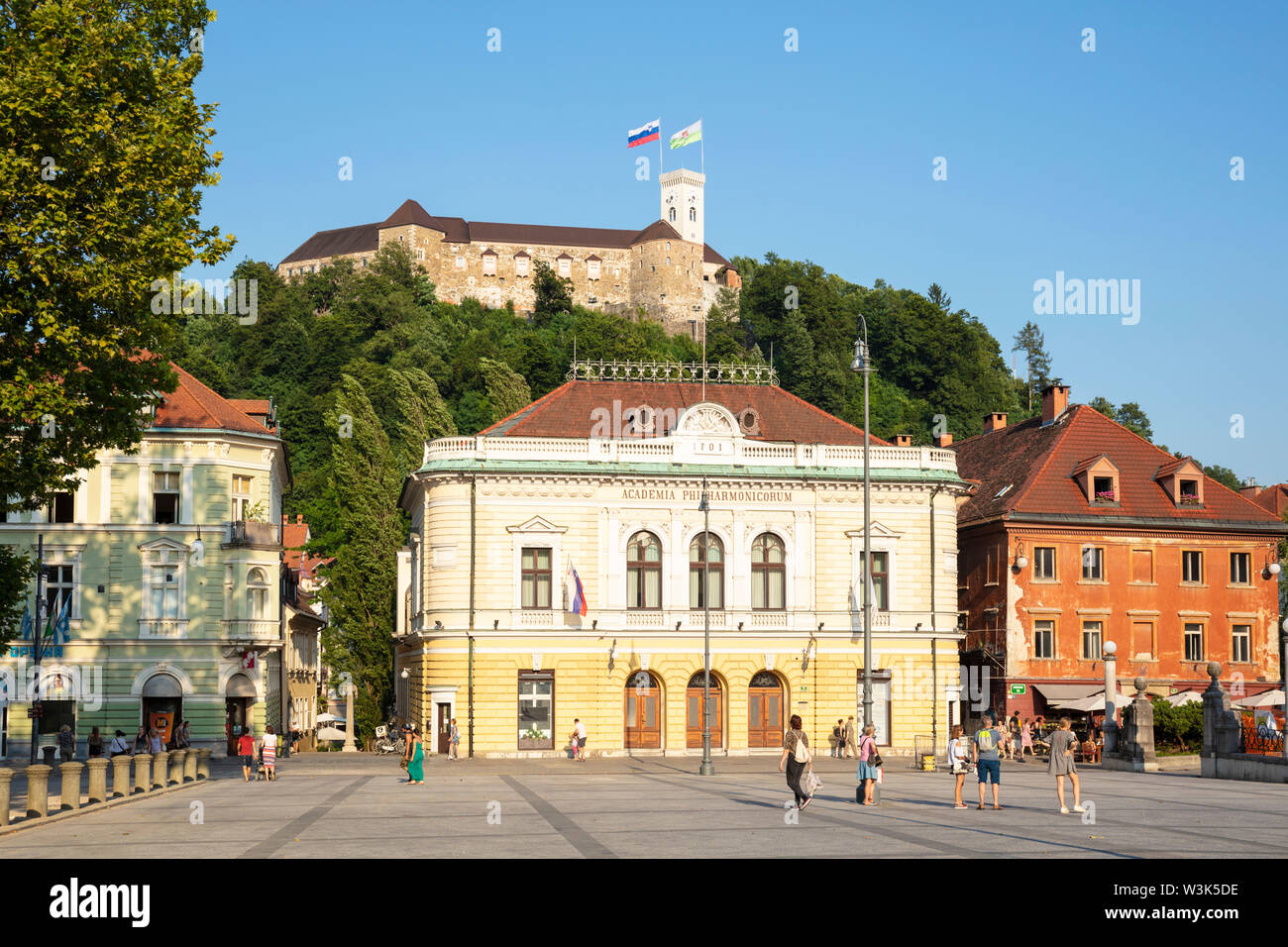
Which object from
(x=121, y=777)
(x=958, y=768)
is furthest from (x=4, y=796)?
(x=958, y=768)

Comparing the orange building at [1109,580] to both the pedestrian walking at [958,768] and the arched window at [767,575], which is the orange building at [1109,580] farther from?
the pedestrian walking at [958,768]

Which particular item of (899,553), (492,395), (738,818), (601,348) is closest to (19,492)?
(738,818)

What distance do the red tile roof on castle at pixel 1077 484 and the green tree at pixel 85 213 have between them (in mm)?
38933

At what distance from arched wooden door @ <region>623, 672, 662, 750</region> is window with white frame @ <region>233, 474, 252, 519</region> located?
51.7 ft

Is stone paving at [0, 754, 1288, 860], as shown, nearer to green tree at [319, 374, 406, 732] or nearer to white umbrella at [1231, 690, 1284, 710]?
white umbrella at [1231, 690, 1284, 710]

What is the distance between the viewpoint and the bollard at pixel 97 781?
98.2 feet

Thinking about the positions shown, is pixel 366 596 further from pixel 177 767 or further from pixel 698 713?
pixel 177 767

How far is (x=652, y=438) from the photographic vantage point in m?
54.6

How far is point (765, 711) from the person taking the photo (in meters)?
54.3

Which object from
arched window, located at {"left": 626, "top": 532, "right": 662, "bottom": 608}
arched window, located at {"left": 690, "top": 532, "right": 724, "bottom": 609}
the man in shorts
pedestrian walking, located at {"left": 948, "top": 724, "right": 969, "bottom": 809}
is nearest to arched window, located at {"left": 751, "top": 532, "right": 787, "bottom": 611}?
arched window, located at {"left": 690, "top": 532, "right": 724, "bottom": 609}

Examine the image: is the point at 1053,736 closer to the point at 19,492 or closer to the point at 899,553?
the point at 19,492

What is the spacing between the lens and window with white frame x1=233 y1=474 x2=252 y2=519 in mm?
55062

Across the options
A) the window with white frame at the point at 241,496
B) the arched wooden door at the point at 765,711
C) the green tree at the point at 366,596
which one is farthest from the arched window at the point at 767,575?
the window with white frame at the point at 241,496

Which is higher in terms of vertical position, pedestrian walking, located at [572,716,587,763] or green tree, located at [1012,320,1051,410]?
green tree, located at [1012,320,1051,410]
